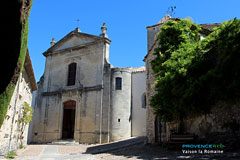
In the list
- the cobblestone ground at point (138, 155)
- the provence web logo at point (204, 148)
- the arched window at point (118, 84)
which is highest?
the arched window at point (118, 84)

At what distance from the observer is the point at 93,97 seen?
63.7 feet

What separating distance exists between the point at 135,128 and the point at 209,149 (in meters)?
12.2

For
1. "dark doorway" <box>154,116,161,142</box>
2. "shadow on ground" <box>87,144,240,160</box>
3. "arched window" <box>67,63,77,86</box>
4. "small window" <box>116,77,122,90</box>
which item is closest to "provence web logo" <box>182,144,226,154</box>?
"shadow on ground" <box>87,144,240,160</box>

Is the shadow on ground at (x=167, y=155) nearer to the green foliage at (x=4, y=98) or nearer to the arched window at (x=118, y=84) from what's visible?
the green foliage at (x=4, y=98)

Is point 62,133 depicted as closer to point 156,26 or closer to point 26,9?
point 156,26

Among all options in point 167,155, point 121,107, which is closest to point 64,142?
point 121,107

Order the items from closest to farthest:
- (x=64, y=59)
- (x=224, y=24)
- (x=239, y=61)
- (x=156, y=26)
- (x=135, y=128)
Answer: (x=239, y=61) → (x=224, y=24) → (x=156, y=26) → (x=135, y=128) → (x=64, y=59)

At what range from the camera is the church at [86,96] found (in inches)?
726

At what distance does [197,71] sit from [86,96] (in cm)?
1330

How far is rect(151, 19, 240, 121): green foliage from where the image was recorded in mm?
6562

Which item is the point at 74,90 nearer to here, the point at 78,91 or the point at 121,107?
the point at 78,91

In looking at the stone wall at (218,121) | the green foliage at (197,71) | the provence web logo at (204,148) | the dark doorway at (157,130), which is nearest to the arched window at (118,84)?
the dark doorway at (157,130)

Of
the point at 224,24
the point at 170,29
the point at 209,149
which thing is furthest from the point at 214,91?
A: the point at 170,29

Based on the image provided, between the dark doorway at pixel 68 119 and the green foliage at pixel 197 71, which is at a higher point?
the green foliage at pixel 197 71
